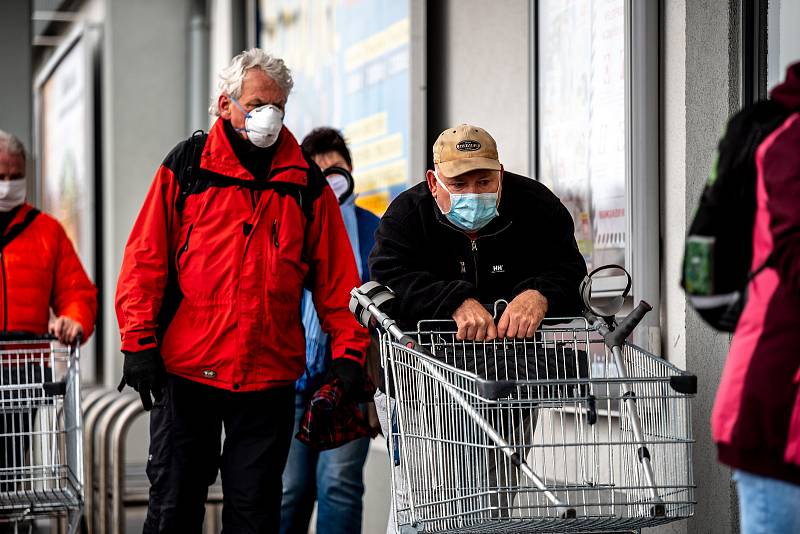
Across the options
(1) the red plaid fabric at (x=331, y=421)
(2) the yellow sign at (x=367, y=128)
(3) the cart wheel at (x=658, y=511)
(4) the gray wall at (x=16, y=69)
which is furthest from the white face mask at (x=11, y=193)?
(3) the cart wheel at (x=658, y=511)

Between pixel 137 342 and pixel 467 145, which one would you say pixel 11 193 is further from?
pixel 467 145

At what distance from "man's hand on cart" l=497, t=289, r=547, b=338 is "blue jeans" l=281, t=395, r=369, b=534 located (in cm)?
200

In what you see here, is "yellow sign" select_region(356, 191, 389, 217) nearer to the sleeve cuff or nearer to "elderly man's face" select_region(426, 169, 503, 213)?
the sleeve cuff

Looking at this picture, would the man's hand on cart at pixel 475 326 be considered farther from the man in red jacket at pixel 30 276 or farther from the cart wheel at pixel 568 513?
the man in red jacket at pixel 30 276

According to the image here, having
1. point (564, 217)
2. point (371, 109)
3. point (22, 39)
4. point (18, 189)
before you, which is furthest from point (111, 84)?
point (564, 217)

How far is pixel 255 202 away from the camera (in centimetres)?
472

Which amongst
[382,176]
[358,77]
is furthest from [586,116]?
[358,77]

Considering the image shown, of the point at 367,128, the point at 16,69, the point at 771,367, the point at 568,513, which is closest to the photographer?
the point at 771,367

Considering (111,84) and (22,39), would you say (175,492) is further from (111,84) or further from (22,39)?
(111,84)

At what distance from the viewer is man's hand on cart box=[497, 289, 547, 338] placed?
12.2 feet

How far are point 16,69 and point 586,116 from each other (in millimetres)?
5272

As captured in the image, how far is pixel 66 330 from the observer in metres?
5.70

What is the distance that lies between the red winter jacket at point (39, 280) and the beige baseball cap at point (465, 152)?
2.46 m

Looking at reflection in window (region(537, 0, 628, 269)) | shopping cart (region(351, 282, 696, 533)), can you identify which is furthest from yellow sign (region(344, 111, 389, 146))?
shopping cart (region(351, 282, 696, 533))
